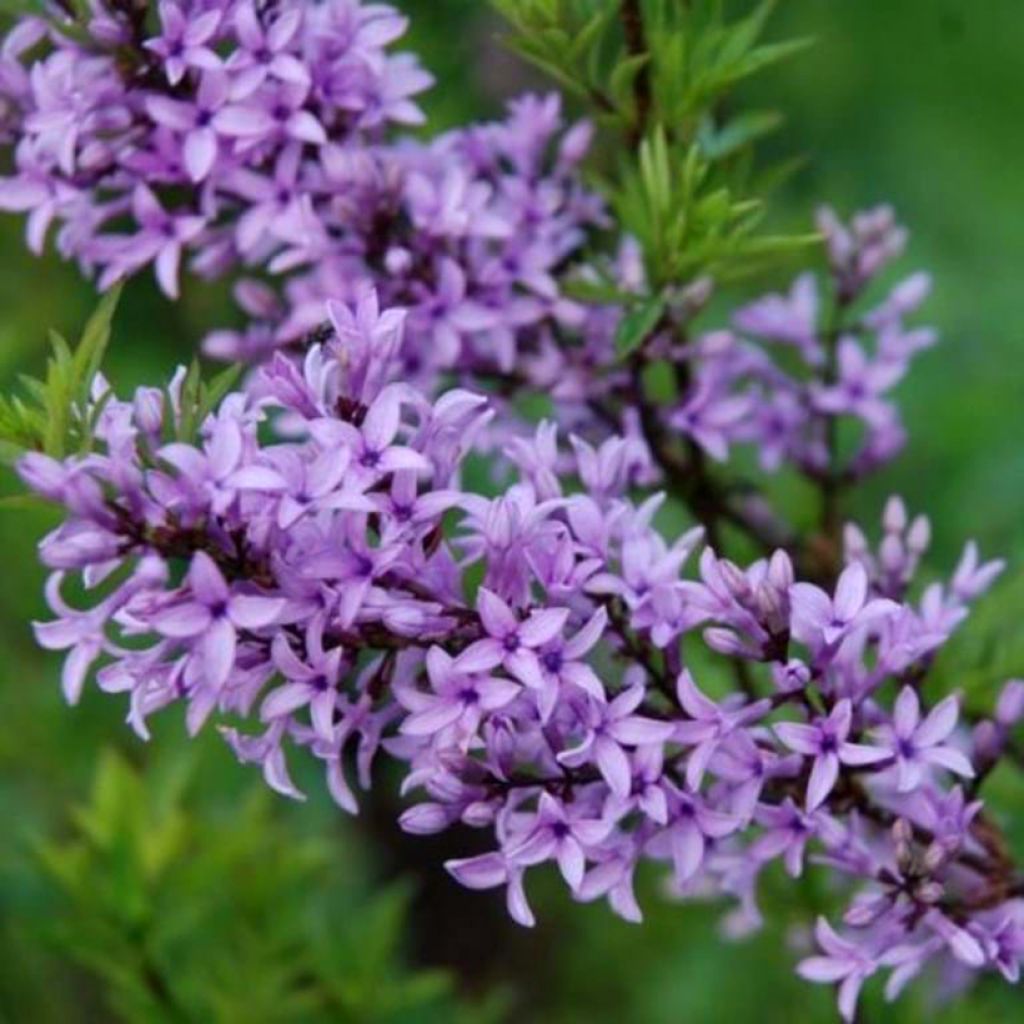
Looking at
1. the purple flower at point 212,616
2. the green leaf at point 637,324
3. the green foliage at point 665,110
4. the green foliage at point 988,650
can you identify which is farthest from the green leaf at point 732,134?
the purple flower at point 212,616

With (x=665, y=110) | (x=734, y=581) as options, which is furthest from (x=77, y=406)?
(x=665, y=110)

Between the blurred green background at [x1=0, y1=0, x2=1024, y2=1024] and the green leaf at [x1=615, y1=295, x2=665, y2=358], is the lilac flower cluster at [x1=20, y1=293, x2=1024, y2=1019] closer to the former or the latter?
the green leaf at [x1=615, y1=295, x2=665, y2=358]

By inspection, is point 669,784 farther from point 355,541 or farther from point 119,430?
point 119,430

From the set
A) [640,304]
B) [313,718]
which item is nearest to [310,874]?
[640,304]

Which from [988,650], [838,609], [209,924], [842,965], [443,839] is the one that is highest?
[838,609]

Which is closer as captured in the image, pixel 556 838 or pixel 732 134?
pixel 556 838

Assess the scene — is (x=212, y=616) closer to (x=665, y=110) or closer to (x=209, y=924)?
(x=665, y=110)

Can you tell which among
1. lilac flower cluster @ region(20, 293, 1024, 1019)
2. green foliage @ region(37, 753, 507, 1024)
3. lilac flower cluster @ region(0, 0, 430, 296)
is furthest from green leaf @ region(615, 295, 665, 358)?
green foliage @ region(37, 753, 507, 1024)
